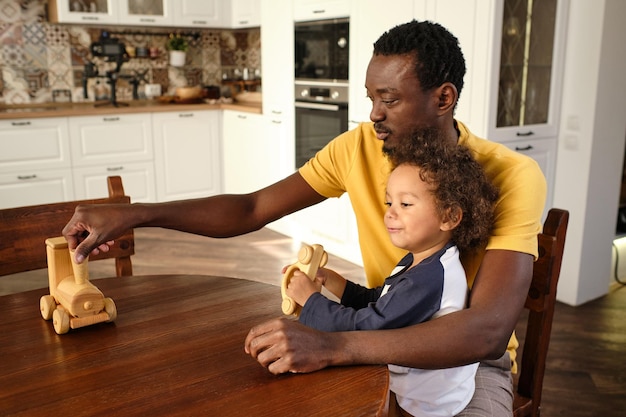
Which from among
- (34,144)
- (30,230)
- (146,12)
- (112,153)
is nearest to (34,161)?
(34,144)

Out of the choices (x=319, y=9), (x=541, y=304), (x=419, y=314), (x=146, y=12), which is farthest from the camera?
(x=146, y=12)

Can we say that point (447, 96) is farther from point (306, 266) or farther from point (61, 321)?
point (61, 321)

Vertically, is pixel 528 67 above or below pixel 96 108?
above

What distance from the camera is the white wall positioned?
9.59ft

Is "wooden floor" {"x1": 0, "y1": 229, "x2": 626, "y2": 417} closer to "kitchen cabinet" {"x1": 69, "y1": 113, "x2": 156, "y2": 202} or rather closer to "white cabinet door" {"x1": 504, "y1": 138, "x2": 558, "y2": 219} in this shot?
"kitchen cabinet" {"x1": 69, "y1": 113, "x2": 156, "y2": 202}

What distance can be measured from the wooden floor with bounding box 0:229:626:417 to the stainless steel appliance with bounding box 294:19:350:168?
0.76 metres

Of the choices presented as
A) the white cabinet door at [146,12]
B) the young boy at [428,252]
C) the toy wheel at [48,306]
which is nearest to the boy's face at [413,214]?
the young boy at [428,252]

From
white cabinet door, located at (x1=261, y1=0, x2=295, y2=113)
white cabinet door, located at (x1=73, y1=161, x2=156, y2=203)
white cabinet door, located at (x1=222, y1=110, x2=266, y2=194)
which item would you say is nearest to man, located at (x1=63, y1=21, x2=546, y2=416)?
white cabinet door, located at (x1=261, y1=0, x2=295, y2=113)

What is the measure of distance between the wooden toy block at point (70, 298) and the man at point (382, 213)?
33 mm

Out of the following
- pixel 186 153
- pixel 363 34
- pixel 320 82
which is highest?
pixel 363 34

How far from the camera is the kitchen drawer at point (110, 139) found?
4.45 m

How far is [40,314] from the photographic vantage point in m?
1.19

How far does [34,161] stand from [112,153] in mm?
546

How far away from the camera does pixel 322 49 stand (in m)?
3.83
